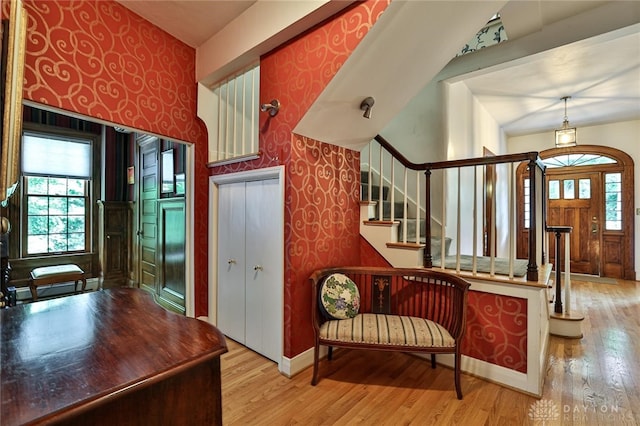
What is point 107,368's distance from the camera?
854 millimetres

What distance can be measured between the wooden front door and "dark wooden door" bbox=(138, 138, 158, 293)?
22.9 feet

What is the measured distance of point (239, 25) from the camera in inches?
97.9

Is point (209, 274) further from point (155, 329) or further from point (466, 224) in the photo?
point (466, 224)

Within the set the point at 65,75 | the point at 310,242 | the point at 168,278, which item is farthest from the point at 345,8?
the point at 168,278

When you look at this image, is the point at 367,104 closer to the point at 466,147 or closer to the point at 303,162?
the point at 303,162

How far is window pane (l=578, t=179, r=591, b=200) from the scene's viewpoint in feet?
18.6

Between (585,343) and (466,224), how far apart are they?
1.67m

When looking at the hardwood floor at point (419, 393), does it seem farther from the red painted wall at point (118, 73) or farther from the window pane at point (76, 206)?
the window pane at point (76, 206)

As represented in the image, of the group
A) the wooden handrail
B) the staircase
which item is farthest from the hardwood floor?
the wooden handrail

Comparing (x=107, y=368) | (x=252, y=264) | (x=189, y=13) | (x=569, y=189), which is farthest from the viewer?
(x=569, y=189)

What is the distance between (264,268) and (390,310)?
1.21m

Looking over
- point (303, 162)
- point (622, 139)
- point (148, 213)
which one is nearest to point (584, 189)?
point (622, 139)

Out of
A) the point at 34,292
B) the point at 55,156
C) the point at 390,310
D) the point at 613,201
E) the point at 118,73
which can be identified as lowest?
the point at 34,292

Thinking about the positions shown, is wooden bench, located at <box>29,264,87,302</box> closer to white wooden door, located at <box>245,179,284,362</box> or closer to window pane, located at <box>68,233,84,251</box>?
window pane, located at <box>68,233,84,251</box>
